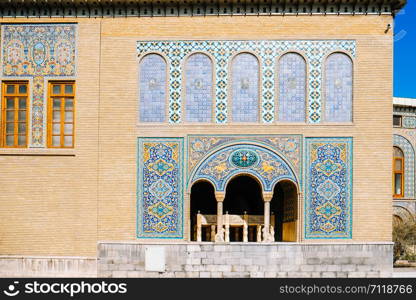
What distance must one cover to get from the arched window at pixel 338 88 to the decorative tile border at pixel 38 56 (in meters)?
6.07

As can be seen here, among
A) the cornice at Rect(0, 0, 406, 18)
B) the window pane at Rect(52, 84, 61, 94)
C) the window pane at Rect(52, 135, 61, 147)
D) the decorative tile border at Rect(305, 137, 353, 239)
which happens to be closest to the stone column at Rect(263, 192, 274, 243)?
the decorative tile border at Rect(305, 137, 353, 239)

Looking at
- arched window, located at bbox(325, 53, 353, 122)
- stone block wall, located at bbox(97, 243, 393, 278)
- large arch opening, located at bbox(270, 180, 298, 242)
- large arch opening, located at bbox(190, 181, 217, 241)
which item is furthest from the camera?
large arch opening, located at bbox(190, 181, 217, 241)

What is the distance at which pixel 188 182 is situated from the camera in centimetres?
1412

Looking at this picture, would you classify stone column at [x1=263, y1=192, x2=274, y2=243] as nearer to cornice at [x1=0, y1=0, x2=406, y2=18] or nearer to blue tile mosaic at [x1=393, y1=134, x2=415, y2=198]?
cornice at [x1=0, y1=0, x2=406, y2=18]

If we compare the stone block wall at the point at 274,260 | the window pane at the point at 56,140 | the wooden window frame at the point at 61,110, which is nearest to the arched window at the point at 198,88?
the wooden window frame at the point at 61,110

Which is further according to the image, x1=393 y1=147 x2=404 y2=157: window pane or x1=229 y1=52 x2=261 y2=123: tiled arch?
x1=393 y1=147 x2=404 y2=157: window pane

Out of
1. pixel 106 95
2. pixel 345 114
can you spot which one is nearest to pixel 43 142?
pixel 106 95

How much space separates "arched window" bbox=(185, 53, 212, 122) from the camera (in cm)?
1426

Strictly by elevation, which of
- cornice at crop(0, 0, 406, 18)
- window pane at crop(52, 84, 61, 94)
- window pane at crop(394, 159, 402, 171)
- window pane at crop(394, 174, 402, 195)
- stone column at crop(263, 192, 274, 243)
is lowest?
stone column at crop(263, 192, 274, 243)

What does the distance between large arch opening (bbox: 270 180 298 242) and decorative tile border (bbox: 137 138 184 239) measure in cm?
263

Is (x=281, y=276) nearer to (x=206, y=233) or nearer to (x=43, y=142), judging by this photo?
(x=206, y=233)

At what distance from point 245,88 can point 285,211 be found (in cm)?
337

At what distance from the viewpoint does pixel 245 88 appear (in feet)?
46.9

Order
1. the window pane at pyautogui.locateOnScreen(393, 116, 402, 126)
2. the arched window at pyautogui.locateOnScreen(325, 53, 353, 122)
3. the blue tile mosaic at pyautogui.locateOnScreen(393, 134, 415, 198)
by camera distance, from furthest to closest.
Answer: the window pane at pyautogui.locateOnScreen(393, 116, 402, 126)
the blue tile mosaic at pyautogui.locateOnScreen(393, 134, 415, 198)
the arched window at pyautogui.locateOnScreen(325, 53, 353, 122)
